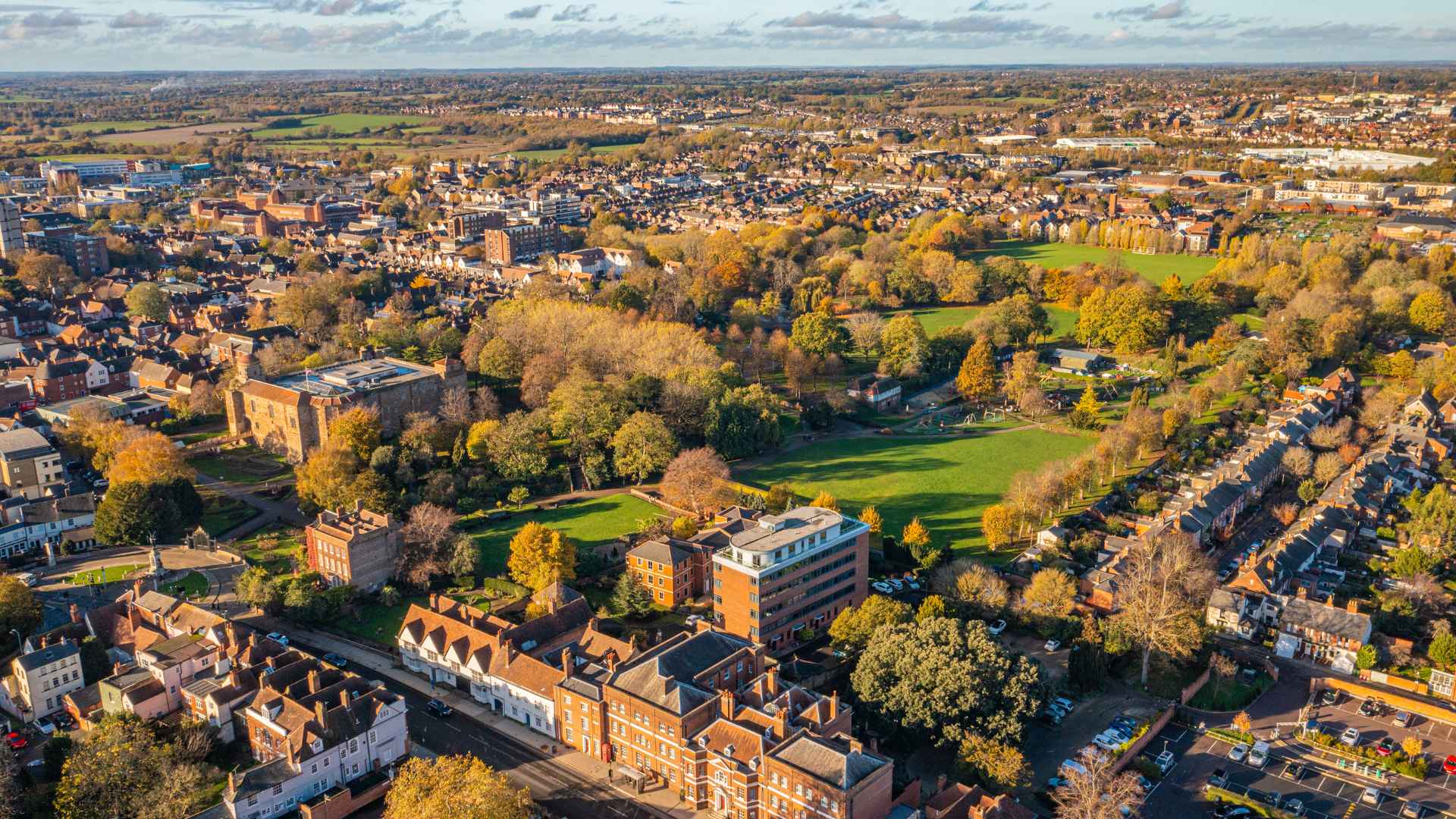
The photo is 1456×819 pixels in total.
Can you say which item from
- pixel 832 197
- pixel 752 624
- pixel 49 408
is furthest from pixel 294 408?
pixel 832 197

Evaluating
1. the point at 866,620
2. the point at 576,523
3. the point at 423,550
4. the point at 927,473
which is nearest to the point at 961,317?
the point at 927,473

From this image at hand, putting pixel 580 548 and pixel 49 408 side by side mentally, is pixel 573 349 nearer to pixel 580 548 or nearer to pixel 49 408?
pixel 580 548

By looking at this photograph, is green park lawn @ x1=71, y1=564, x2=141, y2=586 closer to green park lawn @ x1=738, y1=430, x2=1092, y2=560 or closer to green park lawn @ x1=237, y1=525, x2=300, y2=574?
green park lawn @ x1=237, y1=525, x2=300, y2=574

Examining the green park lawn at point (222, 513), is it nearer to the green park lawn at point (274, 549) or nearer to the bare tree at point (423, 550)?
the green park lawn at point (274, 549)

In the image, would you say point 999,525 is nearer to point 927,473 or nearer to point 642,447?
point 927,473

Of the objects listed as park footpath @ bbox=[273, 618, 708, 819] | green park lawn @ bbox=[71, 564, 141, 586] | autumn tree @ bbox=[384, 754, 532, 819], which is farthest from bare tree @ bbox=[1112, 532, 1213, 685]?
green park lawn @ bbox=[71, 564, 141, 586]

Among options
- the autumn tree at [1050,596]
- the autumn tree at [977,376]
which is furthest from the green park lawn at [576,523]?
the autumn tree at [977,376]
